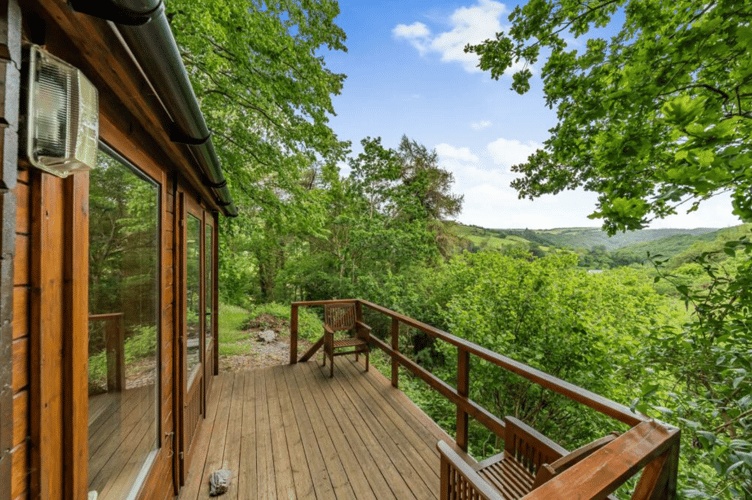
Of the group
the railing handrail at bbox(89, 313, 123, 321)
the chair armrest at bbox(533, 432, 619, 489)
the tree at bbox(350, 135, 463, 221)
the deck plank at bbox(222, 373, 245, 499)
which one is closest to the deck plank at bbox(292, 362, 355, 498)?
the deck plank at bbox(222, 373, 245, 499)

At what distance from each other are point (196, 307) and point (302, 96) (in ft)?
9.94

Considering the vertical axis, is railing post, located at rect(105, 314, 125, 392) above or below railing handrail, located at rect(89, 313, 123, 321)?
below

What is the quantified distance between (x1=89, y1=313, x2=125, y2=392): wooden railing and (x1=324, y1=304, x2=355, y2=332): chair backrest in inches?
125

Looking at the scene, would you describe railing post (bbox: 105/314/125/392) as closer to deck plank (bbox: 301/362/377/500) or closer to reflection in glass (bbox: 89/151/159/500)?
reflection in glass (bbox: 89/151/159/500)

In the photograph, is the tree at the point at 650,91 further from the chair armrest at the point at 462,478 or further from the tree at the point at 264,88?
the tree at the point at 264,88

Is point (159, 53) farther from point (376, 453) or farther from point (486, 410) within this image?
point (376, 453)

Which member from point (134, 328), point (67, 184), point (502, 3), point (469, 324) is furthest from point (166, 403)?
point (502, 3)

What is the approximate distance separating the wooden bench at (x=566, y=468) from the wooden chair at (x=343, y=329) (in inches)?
105

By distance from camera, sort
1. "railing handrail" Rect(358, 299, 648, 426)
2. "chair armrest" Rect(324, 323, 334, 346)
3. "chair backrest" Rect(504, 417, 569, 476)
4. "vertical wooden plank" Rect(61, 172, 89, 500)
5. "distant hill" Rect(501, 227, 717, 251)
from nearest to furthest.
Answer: "vertical wooden plank" Rect(61, 172, 89, 500) < "railing handrail" Rect(358, 299, 648, 426) < "chair backrest" Rect(504, 417, 569, 476) < "chair armrest" Rect(324, 323, 334, 346) < "distant hill" Rect(501, 227, 717, 251)

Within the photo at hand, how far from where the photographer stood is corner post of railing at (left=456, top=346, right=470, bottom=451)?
2303 millimetres

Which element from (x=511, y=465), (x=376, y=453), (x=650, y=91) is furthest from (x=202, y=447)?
(x=650, y=91)

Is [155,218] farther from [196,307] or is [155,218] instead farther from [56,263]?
[196,307]

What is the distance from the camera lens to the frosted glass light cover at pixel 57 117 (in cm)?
60

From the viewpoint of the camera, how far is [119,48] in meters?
0.83
